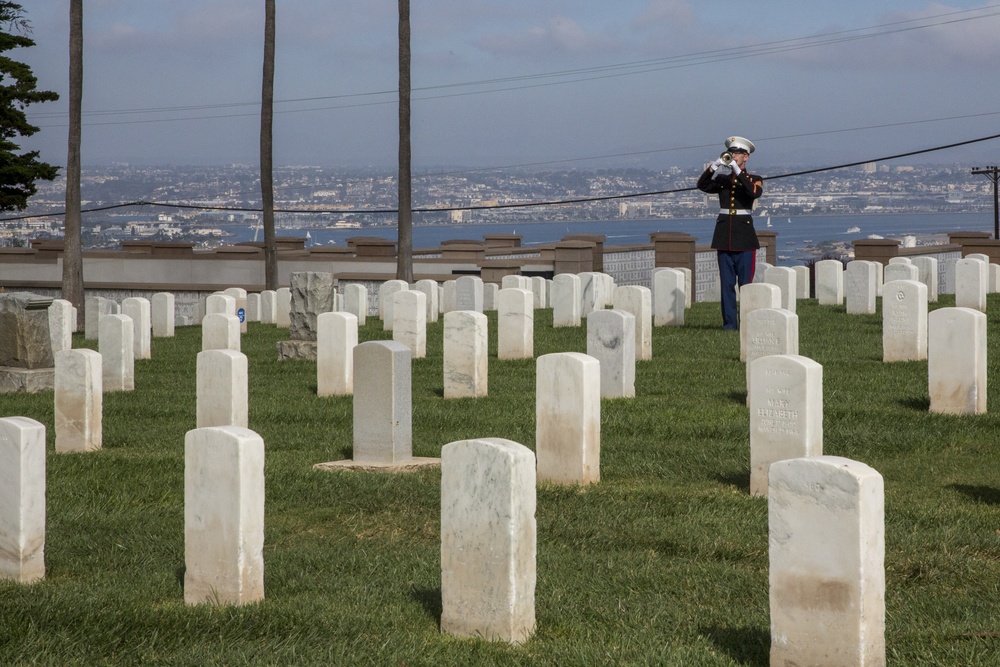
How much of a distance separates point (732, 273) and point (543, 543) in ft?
35.0

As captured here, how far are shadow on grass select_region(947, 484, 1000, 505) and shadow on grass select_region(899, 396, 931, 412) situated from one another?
256 cm

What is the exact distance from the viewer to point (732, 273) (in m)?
16.9

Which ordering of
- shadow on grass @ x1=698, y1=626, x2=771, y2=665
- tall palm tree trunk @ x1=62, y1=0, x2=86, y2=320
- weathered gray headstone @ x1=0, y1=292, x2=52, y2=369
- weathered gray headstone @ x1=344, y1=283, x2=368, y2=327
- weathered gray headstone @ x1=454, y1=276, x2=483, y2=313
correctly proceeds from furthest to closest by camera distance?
1. tall palm tree trunk @ x1=62, y1=0, x2=86, y2=320
2. weathered gray headstone @ x1=344, y1=283, x2=368, y2=327
3. weathered gray headstone @ x1=454, y1=276, x2=483, y2=313
4. weathered gray headstone @ x1=0, y1=292, x2=52, y2=369
5. shadow on grass @ x1=698, y1=626, x2=771, y2=665

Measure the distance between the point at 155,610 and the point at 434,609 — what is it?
3.92 feet

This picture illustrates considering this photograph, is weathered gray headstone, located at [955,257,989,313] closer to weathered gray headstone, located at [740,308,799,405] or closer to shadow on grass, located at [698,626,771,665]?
weathered gray headstone, located at [740,308,799,405]

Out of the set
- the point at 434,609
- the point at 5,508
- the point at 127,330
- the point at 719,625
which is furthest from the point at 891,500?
the point at 127,330

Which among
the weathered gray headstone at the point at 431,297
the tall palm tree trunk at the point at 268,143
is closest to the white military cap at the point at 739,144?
the weathered gray headstone at the point at 431,297

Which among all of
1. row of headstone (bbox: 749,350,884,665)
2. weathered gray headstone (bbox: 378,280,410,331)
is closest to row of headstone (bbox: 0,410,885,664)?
row of headstone (bbox: 749,350,884,665)

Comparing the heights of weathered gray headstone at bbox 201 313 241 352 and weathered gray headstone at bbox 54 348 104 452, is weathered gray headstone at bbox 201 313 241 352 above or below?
above

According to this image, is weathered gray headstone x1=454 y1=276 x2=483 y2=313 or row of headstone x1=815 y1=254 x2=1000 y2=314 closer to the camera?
row of headstone x1=815 y1=254 x2=1000 y2=314

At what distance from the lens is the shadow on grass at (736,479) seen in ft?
26.7

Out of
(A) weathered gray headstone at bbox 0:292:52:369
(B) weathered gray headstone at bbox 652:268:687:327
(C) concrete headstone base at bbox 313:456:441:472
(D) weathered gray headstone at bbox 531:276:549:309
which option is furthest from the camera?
(D) weathered gray headstone at bbox 531:276:549:309

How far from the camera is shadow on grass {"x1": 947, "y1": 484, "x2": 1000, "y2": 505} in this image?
755 cm

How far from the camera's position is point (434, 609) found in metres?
5.61
